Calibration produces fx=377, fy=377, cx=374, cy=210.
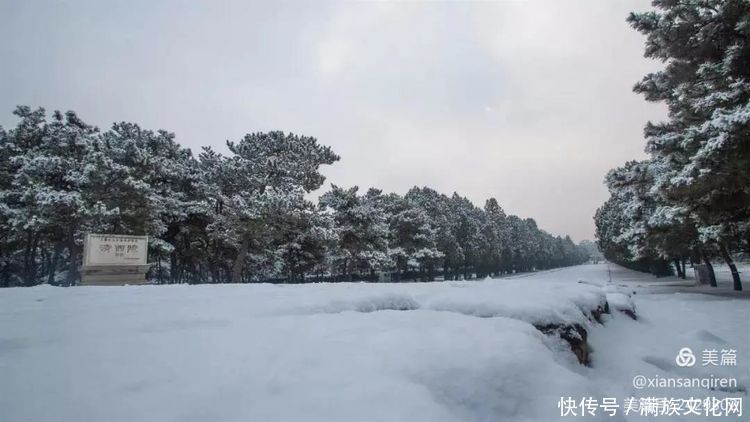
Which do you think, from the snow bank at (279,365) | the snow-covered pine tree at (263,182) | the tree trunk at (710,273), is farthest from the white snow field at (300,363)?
the tree trunk at (710,273)

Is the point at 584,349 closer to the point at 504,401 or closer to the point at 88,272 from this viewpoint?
the point at 504,401

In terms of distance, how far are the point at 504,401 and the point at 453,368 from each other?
1.33 ft

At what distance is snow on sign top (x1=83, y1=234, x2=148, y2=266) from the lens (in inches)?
435

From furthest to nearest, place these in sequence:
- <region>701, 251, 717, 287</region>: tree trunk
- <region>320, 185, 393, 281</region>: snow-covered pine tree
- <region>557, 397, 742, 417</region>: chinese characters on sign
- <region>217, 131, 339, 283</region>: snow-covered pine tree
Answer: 1. <region>320, 185, 393, 281</region>: snow-covered pine tree
2. <region>701, 251, 717, 287</region>: tree trunk
3. <region>217, 131, 339, 283</region>: snow-covered pine tree
4. <region>557, 397, 742, 417</region>: chinese characters on sign

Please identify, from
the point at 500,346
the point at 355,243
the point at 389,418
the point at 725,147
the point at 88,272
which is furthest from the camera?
the point at 355,243

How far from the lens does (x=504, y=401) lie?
2.67 metres

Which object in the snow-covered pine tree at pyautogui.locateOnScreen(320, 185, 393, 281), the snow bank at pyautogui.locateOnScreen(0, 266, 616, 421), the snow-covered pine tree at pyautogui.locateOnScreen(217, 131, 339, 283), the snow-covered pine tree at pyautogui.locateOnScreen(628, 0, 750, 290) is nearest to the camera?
the snow bank at pyautogui.locateOnScreen(0, 266, 616, 421)

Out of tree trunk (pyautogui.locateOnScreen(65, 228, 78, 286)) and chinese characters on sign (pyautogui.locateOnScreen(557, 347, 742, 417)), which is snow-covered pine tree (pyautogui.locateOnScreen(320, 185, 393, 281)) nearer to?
tree trunk (pyautogui.locateOnScreen(65, 228, 78, 286))

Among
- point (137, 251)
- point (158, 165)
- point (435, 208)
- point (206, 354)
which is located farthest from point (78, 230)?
point (435, 208)

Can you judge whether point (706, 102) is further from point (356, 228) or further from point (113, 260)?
point (356, 228)

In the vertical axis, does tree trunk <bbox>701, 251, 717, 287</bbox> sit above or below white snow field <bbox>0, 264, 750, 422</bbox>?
below

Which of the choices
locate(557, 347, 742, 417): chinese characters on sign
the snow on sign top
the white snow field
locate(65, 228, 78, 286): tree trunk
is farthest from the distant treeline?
locate(557, 347, 742, 417): chinese characters on sign

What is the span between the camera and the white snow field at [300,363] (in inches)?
87.7

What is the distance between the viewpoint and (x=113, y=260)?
11500 millimetres
